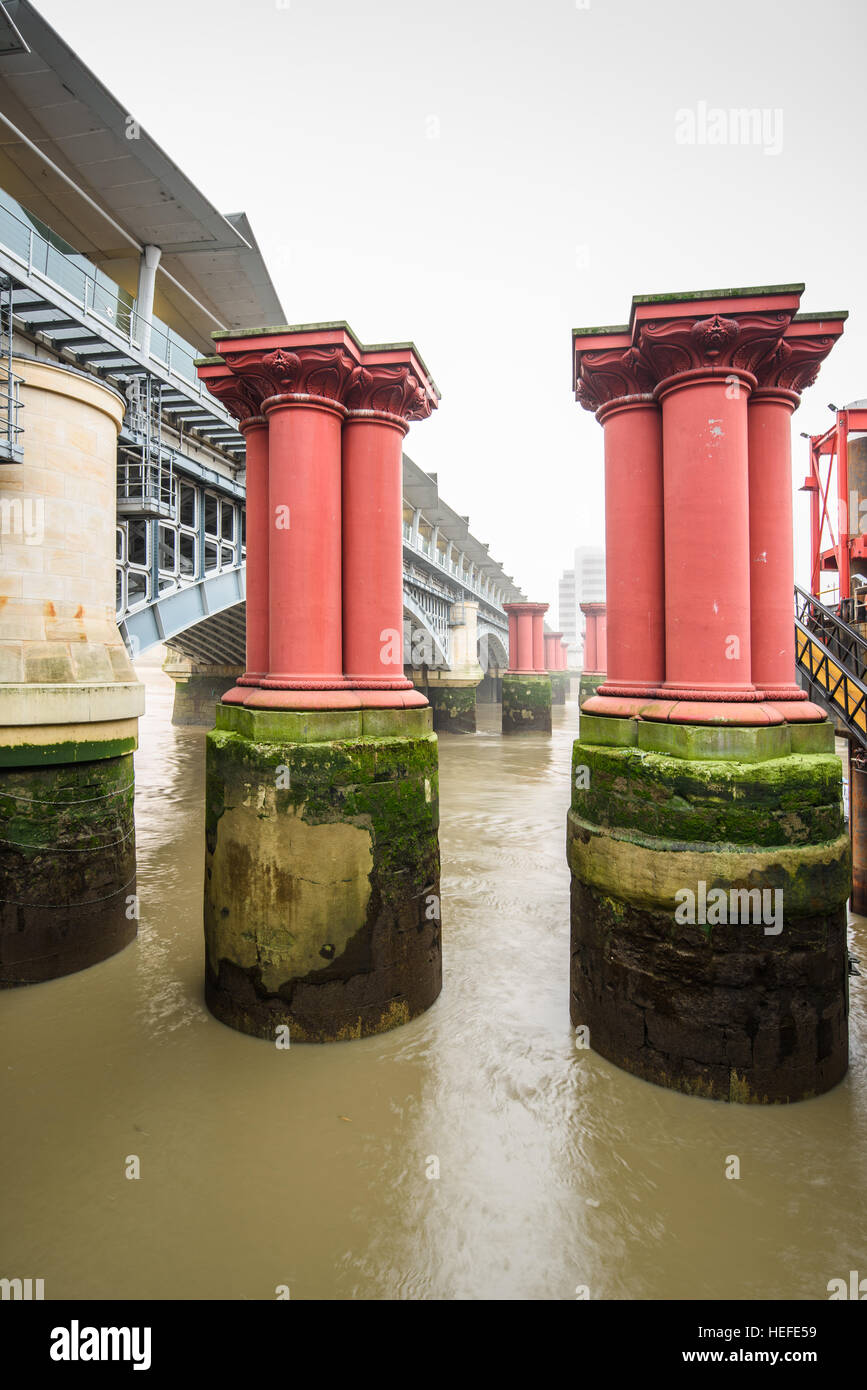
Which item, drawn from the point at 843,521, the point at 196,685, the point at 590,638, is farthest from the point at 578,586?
the point at 843,521

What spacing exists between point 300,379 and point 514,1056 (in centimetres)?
550

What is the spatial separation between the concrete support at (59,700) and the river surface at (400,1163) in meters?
0.66

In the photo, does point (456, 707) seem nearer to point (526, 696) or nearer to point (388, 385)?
point (526, 696)

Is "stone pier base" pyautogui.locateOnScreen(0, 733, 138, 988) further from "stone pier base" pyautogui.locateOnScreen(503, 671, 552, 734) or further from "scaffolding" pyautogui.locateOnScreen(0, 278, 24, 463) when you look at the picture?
"stone pier base" pyautogui.locateOnScreen(503, 671, 552, 734)

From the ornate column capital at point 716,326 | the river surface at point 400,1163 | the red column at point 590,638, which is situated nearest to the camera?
the river surface at point 400,1163

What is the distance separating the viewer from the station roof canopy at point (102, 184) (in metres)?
9.36

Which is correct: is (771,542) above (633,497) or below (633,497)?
below

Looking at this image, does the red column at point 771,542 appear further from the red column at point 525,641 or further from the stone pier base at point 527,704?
the red column at point 525,641

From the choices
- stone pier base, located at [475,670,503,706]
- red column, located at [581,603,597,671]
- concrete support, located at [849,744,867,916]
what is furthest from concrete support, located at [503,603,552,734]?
stone pier base, located at [475,670,503,706]

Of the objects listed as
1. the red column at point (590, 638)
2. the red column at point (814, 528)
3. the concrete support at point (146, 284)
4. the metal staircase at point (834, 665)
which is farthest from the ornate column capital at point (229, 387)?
the red column at point (590, 638)

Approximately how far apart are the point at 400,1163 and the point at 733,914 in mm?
2537

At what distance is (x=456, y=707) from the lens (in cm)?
3553

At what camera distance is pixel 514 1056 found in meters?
5.16
